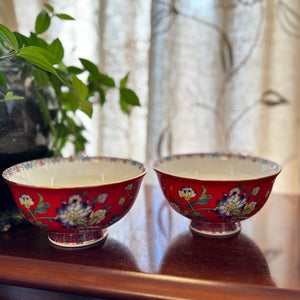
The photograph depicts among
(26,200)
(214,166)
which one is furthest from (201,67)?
(26,200)

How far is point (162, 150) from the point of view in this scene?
861 millimetres

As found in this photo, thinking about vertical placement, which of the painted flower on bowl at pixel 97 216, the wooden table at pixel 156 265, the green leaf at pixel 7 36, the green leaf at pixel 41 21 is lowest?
the wooden table at pixel 156 265

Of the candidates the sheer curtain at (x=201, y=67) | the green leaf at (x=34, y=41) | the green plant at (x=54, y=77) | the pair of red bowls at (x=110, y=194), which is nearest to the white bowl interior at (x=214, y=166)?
the pair of red bowls at (x=110, y=194)

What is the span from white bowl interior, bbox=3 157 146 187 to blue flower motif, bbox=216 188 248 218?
0.10 m

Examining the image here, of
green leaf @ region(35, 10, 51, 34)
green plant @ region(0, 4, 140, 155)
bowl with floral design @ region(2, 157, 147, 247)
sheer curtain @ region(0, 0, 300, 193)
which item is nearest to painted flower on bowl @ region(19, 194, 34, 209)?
bowl with floral design @ region(2, 157, 147, 247)

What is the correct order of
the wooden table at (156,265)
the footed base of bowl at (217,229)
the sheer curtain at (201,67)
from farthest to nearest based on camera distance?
the sheer curtain at (201,67) < the footed base of bowl at (217,229) < the wooden table at (156,265)

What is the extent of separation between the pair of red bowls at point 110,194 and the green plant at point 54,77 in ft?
0.27

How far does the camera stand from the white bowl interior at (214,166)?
50cm

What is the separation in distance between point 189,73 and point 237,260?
1.69 feet

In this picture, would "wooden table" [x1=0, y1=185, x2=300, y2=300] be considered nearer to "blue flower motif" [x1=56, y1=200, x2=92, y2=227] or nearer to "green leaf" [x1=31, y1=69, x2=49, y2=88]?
"blue flower motif" [x1=56, y1=200, x2=92, y2=227]

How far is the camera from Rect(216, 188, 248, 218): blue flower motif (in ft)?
1.32

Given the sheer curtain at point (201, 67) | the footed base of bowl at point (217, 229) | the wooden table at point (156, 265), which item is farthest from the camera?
the sheer curtain at point (201, 67)

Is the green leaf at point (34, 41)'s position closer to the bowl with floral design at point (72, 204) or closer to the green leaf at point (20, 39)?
the green leaf at point (20, 39)

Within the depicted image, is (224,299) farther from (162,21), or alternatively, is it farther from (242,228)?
(162,21)
